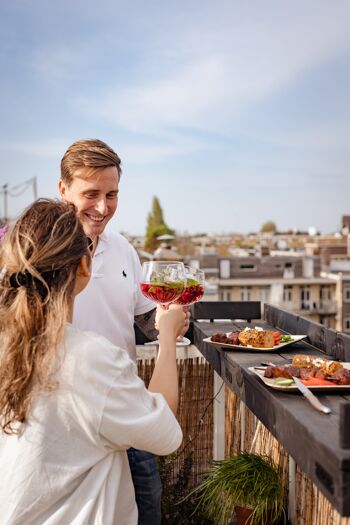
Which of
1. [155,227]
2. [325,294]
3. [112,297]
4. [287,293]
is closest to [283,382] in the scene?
[112,297]

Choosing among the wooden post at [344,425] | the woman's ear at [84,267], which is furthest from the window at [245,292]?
the wooden post at [344,425]

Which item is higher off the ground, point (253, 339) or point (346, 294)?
point (253, 339)

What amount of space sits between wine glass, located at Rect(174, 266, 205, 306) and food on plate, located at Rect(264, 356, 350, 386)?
476 millimetres

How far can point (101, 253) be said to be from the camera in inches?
90.9

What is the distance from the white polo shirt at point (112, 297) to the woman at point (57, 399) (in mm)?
739

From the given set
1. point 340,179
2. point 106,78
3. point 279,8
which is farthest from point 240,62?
point 340,179

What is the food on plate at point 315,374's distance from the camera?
1563mm

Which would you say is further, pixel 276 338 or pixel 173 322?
pixel 276 338

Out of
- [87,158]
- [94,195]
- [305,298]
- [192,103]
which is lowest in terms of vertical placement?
[305,298]

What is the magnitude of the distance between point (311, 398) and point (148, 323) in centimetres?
116

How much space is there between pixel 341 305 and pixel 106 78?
2395cm

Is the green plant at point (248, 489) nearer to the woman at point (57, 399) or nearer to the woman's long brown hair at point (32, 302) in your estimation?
the woman at point (57, 399)

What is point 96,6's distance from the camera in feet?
34.9

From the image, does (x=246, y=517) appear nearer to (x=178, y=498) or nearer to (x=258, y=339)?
(x=178, y=498)
